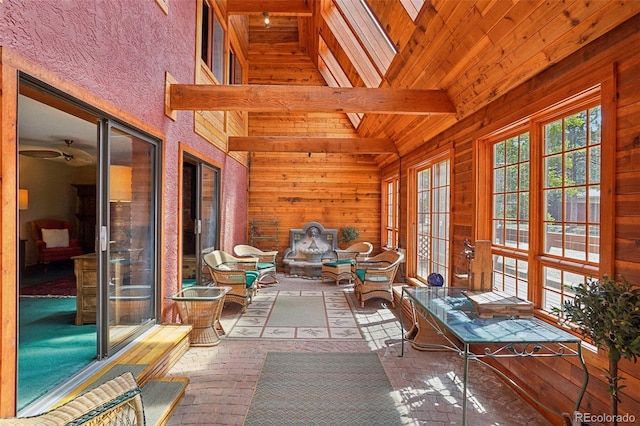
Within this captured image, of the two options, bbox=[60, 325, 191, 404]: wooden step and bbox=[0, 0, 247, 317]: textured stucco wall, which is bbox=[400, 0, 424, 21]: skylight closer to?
bbox=[0, 0, 247, 317]: textured stucco wall

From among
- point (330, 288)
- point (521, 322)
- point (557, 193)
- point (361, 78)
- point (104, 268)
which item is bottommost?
point (330, 288)

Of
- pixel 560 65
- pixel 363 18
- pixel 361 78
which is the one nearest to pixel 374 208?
pixel 361 78

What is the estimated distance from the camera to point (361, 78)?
5.79m

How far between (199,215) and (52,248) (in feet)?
13.5

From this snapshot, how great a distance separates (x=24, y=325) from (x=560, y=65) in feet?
17.4

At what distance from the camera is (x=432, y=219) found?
17.2 ft

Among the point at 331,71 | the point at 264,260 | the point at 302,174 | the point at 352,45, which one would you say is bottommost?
the point at 264,260

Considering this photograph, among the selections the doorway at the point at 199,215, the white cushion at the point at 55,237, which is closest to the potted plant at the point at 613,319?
the doorway at the point at 199,215

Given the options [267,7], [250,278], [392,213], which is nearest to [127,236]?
[250,278]

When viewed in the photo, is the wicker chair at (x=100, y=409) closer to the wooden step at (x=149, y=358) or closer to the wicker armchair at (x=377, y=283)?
the wooden step at (x=149, y=358)

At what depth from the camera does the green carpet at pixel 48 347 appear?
2.34 meters

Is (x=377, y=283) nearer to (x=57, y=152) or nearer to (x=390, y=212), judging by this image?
(x=390, y=212)

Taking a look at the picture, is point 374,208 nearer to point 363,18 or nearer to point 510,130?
point 363,18

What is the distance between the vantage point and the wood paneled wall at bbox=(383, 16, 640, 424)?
1.82 meters
